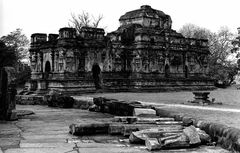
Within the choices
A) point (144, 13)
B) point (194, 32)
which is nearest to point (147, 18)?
point (144, 13)

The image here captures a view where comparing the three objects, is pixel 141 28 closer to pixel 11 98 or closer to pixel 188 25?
pixel 11 98

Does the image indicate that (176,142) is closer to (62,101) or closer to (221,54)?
(62,101)

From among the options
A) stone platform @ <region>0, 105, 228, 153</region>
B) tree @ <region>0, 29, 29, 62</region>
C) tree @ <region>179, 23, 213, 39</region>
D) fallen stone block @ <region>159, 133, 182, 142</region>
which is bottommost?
stone platform @ <region>0, 105, 228, 153</region>

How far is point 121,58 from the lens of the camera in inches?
925

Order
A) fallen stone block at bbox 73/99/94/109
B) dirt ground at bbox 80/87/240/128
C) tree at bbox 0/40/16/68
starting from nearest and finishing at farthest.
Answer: dirt ground at bbox 80/87/240/128 < fallen stone block at bbox 73/99/94/109 < tree at bbox 0/40/16/68

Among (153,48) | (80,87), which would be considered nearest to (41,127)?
(80,87)

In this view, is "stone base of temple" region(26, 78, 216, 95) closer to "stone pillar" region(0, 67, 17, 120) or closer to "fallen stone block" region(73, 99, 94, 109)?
"fallen stone block" region(73, 99, 94, 109)

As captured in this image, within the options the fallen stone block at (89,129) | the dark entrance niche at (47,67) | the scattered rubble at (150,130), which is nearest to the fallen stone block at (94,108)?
the scattered rubble at (150,130)

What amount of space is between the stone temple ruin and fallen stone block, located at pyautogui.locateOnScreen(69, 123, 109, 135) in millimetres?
12927

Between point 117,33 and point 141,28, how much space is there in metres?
2.22

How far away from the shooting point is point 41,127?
8.52 meters

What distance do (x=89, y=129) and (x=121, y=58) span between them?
16.3 m

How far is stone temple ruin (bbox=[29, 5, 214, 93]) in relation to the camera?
21094 mm

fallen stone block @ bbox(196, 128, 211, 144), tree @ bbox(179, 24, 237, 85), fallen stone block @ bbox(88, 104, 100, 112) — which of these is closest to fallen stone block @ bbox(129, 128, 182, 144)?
fallen stone block @ bbox(196, 128, 211, 144)
